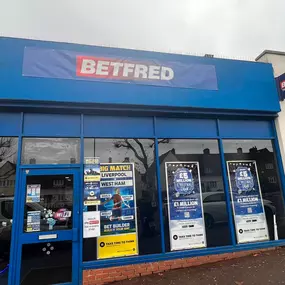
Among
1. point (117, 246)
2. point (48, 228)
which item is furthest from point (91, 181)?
point (117, 246)

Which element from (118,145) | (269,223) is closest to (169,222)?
(118,145)

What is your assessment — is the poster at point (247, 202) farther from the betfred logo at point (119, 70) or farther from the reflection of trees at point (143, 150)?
the betfred logo at point (119, 70)

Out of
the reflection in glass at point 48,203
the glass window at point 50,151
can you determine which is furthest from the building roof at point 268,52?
the reflection in glass at point 48,203

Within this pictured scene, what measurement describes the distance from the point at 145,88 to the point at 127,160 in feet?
5.60

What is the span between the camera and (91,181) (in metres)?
5.27

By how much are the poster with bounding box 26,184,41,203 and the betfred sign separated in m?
2.28

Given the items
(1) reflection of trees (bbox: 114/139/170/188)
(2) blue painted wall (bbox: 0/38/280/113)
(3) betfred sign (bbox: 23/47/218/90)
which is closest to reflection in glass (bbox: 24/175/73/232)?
(1) reflection of trees (bbox: 114/139/170/188)

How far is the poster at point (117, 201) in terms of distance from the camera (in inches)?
208

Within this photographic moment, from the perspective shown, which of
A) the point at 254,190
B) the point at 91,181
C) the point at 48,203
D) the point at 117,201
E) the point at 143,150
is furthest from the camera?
the point at 254,190

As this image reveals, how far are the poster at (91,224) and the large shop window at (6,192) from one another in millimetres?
1368

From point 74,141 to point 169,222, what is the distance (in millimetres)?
2728

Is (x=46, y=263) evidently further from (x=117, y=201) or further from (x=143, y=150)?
(x=143, y=150)

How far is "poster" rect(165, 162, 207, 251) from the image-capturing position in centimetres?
561

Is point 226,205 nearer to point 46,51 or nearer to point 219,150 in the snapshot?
point 219,150
